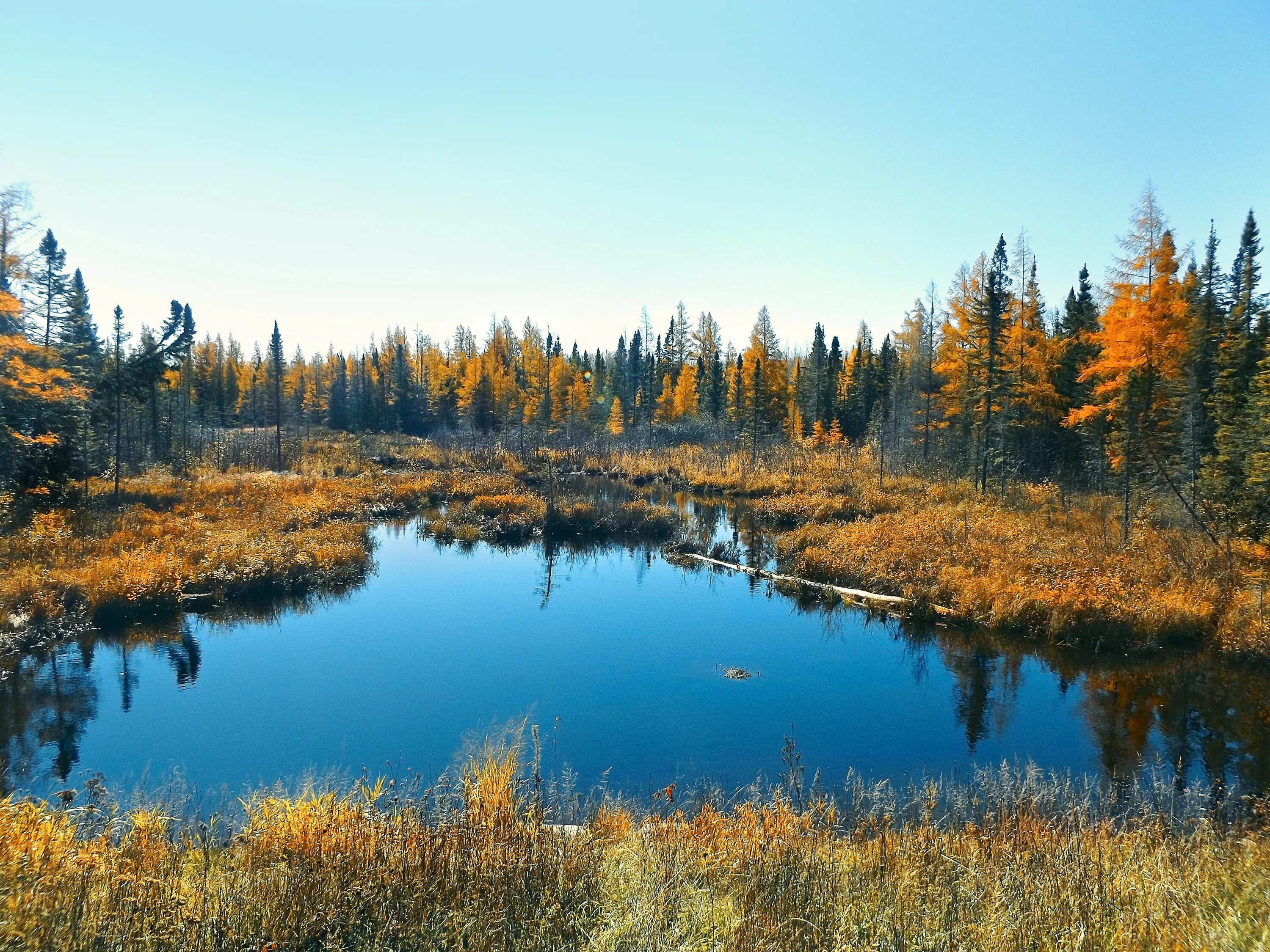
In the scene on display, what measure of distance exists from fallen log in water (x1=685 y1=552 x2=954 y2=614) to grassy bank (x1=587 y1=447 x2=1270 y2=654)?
0.27 meters

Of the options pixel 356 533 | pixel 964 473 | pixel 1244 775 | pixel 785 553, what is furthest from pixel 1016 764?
pixel 964 473

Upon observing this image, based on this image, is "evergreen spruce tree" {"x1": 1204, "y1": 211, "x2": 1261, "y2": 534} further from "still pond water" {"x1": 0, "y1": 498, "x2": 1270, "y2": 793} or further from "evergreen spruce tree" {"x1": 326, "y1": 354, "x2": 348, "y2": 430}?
"evergreen spruce tree" {"x1": 326, "y1": 354, "x2": 348, "y2": 430}

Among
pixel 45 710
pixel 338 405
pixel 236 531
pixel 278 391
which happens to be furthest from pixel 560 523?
pixel 338 405

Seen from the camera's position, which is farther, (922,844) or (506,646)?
(506,646)

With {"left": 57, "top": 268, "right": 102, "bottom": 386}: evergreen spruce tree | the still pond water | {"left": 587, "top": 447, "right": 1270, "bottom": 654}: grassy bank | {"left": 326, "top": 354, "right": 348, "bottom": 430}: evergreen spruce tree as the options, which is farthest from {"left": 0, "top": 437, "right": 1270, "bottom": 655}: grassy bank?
{"left": 326, "top": 354, "right": 348, "bottom": 430}: evergreen spruce tree

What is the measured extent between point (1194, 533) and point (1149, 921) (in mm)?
19252

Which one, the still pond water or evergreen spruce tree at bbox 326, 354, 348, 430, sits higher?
evergreen spruce tree at bbox 326, 354, 348, 430

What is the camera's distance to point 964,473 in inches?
1211

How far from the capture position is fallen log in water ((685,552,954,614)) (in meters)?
16.2

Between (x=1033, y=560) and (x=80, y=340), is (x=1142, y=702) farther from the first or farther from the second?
(x=80, y=340)

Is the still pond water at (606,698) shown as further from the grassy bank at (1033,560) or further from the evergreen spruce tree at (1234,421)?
the evergreen spruce tree at (1234,421)

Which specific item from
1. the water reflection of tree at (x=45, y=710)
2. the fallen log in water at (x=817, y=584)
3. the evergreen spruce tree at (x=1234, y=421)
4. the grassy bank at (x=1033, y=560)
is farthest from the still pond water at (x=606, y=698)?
the evergreen spruce tree at (x=1234, y=421)

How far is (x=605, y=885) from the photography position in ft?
15.3

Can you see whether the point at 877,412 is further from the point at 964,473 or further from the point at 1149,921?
the point at 1149,921
